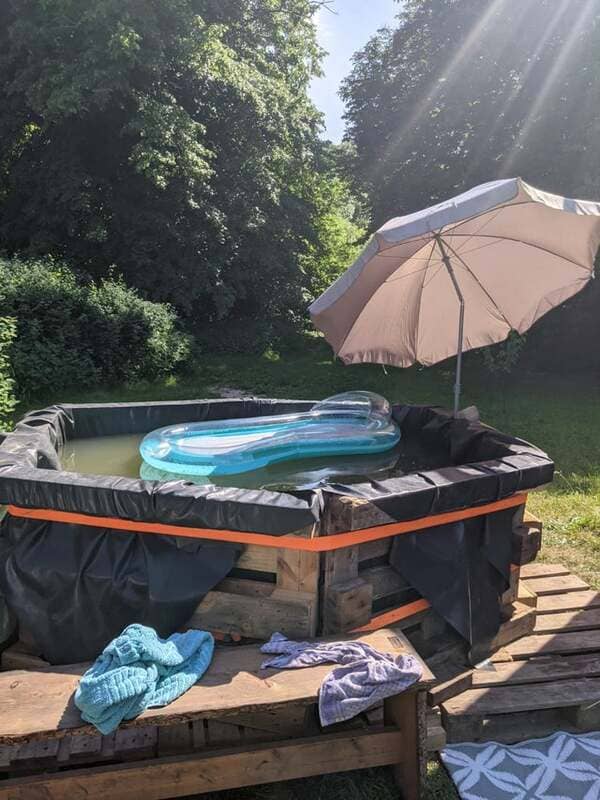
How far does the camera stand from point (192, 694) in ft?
6.14

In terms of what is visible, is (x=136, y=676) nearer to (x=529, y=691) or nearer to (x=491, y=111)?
(x=529, y=691)

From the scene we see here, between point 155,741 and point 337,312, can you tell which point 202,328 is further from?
point 155,741

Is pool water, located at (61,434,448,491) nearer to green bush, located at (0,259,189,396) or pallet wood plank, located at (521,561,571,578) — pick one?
pallet wood plank, located at (521,561,571,578)

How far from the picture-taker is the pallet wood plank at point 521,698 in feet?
7.57

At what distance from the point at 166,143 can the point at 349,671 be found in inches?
414

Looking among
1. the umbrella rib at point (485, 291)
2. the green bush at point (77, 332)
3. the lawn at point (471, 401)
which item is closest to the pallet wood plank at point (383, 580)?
the lawn at point (471, 401)

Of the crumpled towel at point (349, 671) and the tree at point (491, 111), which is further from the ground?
the tree at point (491, 111)

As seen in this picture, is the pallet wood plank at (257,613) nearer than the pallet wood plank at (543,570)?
Yes

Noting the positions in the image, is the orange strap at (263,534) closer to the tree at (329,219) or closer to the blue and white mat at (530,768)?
the blue and white mat at (530,768)

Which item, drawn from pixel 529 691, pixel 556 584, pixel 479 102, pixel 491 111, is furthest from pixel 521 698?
pixel 479 102

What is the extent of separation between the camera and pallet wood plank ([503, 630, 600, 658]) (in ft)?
8.84

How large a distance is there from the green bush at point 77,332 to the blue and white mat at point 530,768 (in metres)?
7.32

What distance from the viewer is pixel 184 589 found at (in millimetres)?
2266

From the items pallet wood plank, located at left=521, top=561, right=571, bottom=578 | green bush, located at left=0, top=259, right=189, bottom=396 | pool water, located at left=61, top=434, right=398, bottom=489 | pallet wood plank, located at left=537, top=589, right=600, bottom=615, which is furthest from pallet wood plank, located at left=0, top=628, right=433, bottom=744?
green bush, located at left=0, top=259, right=189, bottom=396
